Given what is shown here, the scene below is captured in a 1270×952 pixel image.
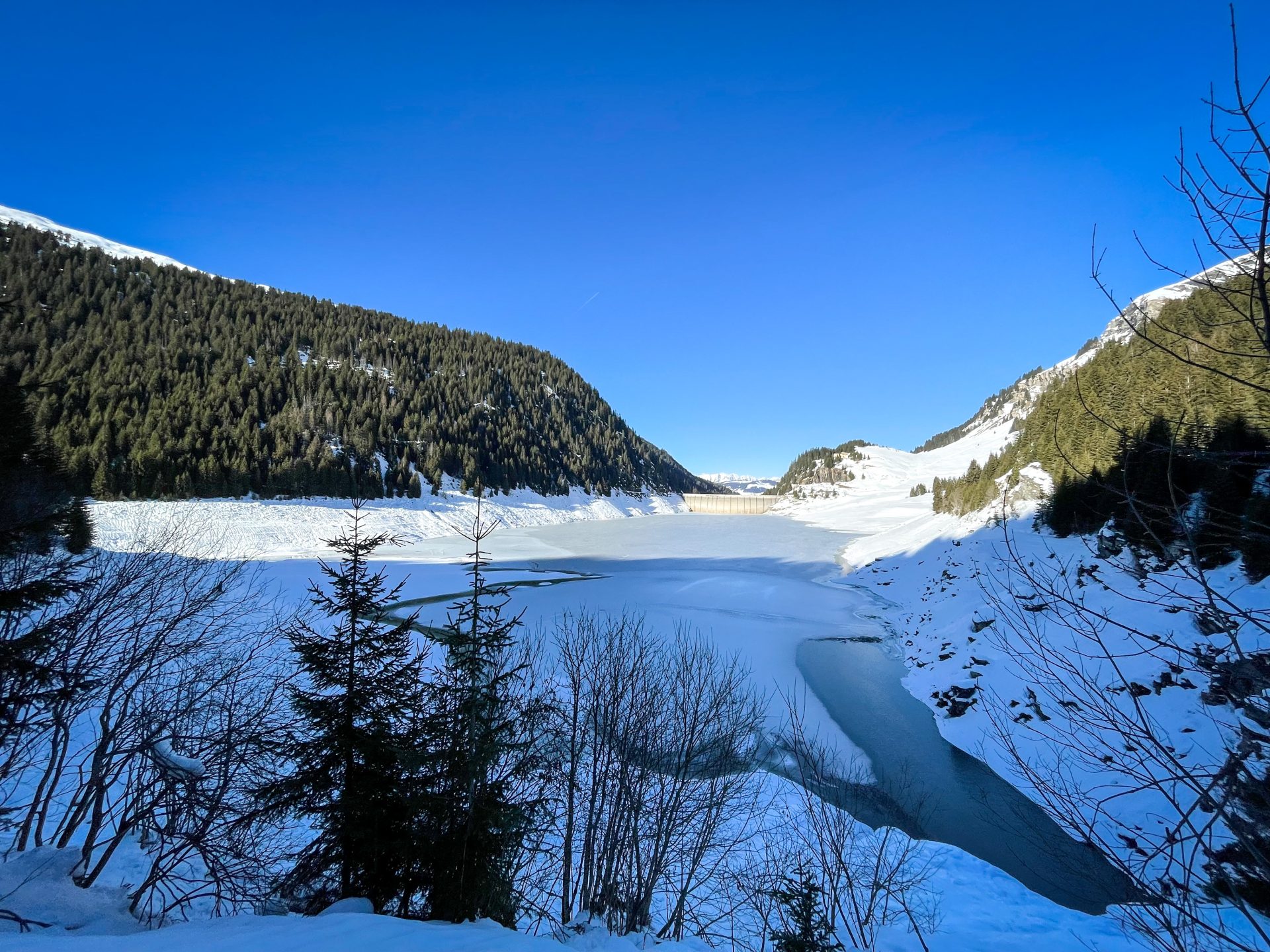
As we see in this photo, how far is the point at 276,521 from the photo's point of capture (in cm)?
3566

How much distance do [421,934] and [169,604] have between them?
29.3ft

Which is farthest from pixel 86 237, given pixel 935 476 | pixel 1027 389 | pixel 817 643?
pixel 1027 389

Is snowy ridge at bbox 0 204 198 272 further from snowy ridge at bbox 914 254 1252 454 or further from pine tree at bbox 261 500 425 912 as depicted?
snowy ridge at bbox 914 254 1252 454

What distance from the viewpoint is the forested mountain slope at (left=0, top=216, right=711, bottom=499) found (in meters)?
39.6

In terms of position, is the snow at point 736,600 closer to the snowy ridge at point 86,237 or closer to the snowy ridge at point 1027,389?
the snowy ridge at point 1027,389

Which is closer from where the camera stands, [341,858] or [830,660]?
[341,858]

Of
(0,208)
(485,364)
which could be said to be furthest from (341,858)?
(0,208)

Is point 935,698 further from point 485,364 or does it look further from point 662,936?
point 485,364

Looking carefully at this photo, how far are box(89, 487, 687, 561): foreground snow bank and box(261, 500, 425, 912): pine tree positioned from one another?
6455mm

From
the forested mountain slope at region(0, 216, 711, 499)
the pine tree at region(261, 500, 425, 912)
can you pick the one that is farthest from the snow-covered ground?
the pine tree at region(261, 500, 425, 912)

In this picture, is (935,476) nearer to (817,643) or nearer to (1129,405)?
(1129,405)

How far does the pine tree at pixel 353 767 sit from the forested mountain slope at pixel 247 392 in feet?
18.2

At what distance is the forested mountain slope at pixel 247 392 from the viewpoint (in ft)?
130

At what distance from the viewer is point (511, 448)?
3177 inches
